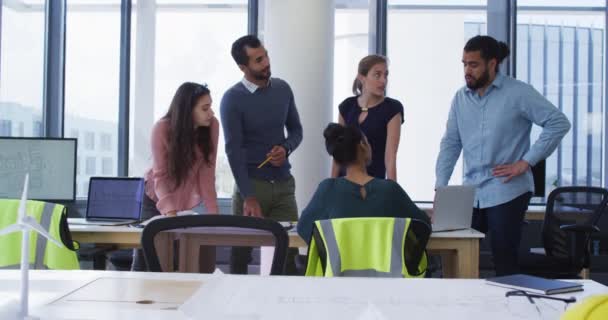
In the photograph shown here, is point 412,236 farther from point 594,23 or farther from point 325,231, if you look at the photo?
point 594,23

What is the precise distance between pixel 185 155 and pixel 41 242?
894 millimetres

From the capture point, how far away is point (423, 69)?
685 centimetres

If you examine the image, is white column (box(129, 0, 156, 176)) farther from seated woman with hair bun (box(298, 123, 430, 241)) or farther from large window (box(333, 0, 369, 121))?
seated woman with hair bun (box(298, 123, 430, 241))

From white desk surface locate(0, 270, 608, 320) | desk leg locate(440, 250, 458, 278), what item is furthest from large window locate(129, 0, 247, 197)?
white desk surface locate(0, 270, 608, 320)

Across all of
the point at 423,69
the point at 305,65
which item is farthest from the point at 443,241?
the point at 423,69

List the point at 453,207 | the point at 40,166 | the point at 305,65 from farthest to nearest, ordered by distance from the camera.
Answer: the point at 305,65
the point at 40,166
the point at 453,207

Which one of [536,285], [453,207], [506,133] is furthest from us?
[506,133]

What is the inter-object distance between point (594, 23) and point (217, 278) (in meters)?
6.19

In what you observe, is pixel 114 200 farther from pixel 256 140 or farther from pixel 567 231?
pixel 567 231

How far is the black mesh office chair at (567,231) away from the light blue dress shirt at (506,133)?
35.7 inches

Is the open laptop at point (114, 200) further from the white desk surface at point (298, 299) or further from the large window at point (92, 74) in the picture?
the large window at point (92, 74)

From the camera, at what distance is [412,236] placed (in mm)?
2479

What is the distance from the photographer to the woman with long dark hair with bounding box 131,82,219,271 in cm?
354

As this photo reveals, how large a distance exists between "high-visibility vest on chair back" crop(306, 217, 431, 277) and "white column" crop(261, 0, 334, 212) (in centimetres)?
366
